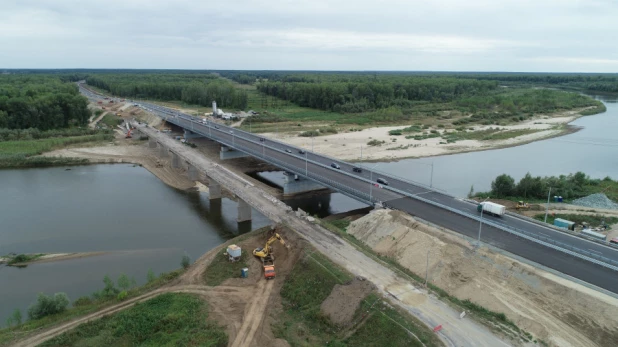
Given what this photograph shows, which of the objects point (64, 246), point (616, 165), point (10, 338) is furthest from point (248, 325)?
point (616, 165)

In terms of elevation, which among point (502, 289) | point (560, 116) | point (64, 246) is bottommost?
point (64, 246)

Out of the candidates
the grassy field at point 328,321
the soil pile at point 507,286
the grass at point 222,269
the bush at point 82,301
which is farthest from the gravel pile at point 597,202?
the bush at point 82,301

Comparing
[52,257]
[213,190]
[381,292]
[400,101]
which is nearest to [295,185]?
[213,190]

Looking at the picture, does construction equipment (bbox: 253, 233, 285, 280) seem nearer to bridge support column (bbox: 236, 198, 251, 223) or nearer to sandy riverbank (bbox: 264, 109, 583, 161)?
Result: bridge support column (bbox: 236, 198, 251, 223)

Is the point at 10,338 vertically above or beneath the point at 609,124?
beneath

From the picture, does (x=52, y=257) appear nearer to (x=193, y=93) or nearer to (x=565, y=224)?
(x=565, y=224)

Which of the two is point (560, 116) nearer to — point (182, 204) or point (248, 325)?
point (182, 204)
